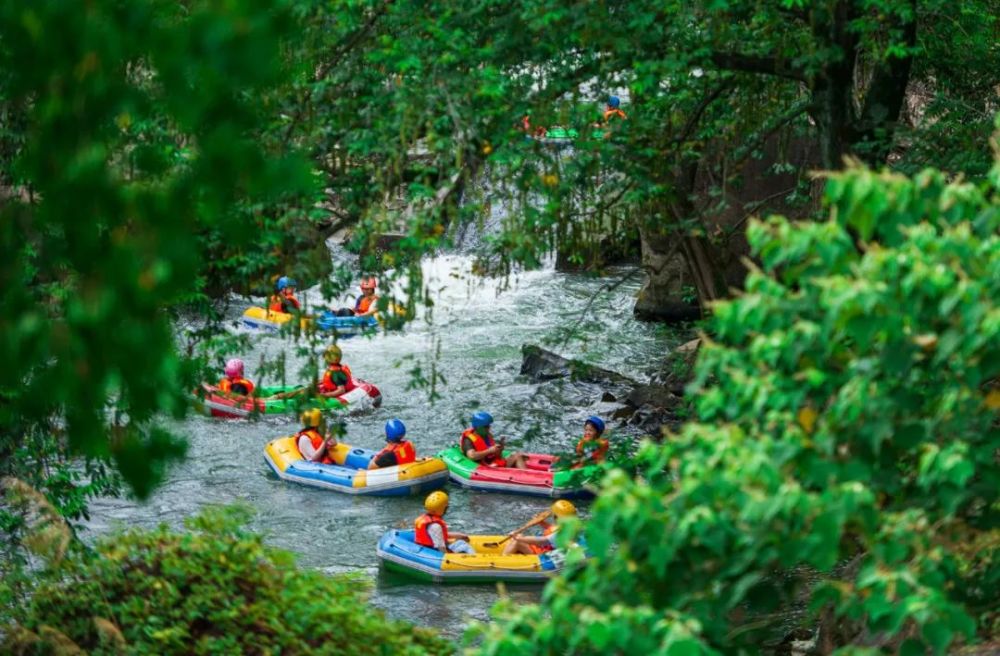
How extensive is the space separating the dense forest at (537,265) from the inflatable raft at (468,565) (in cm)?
247

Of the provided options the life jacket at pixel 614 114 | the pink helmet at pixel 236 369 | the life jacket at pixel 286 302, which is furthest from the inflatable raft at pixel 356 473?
the life jacket at pixel 286 302

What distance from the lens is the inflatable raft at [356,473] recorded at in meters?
15.3

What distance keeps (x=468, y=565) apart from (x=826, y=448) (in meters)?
8.47

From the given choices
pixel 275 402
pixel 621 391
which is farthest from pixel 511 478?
pixel 275 402

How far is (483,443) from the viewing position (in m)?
15.8

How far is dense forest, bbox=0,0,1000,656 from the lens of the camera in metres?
3.84

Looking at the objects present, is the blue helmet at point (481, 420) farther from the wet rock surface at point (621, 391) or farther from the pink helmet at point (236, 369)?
the pink helmet at point (236, 369)

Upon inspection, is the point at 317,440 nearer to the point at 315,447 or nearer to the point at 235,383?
the point at 315,447

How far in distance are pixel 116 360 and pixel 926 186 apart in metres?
3.00

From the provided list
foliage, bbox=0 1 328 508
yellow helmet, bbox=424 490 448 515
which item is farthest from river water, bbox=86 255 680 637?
foliage, bbox=0 1 328 508

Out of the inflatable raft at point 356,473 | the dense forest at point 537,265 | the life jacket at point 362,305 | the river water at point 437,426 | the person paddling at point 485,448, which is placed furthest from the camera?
the life jacket at point 362,305

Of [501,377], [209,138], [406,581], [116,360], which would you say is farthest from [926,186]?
[501,377]

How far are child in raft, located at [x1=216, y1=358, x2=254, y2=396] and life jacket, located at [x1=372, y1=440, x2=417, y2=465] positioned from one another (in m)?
2.17

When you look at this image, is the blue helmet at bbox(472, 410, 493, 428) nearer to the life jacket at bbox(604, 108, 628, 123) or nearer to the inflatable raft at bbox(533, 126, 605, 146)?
the life jacket at bbox(604, 108, 628, 123)
